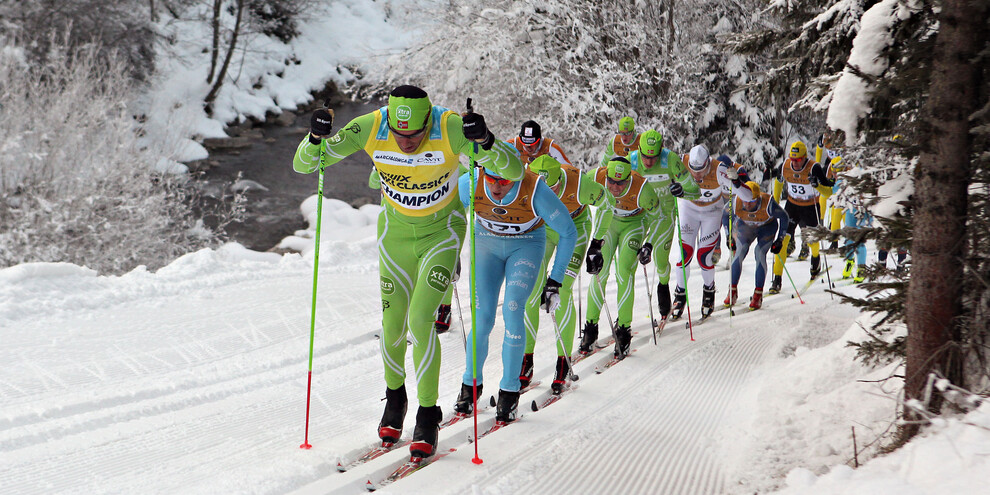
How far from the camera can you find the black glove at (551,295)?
534 cm

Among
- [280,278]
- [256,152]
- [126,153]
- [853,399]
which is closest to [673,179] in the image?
[853,399]

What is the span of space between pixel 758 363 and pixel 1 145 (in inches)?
512

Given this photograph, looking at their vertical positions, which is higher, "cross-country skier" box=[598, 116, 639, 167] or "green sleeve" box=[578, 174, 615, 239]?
"cross-country skier" box=[598, 116, 639, 167]

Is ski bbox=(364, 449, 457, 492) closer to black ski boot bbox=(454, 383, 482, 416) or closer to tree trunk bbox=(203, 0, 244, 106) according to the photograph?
black ski boot bbox=(454, 383, 482, 416)

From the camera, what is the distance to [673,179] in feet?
28.5

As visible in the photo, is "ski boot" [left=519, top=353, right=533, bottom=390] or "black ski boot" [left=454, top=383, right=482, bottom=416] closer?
"black ski boot" [left=454, top=383, right=482, bottom=416]

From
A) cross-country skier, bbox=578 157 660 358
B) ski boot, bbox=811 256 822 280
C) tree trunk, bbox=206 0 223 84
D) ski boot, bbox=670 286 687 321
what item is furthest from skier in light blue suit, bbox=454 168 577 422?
tree trunk, bbox=206 0 223 84

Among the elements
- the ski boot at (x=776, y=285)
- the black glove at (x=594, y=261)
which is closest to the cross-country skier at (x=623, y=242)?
the black glove at (x=594, y=261)

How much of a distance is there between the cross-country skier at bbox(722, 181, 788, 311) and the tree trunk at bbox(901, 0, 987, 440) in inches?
246

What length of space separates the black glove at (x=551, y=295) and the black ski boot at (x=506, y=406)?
721 mm

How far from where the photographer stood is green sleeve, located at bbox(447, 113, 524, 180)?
14.8ft

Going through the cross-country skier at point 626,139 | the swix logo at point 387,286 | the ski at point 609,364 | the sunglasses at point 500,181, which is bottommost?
the ski at point 609,364

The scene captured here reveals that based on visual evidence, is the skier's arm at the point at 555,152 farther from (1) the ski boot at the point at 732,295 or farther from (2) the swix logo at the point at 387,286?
(2) the swix logo at the point at 387,286

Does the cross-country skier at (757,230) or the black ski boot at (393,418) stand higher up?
the cross-country skier at (757,230)
